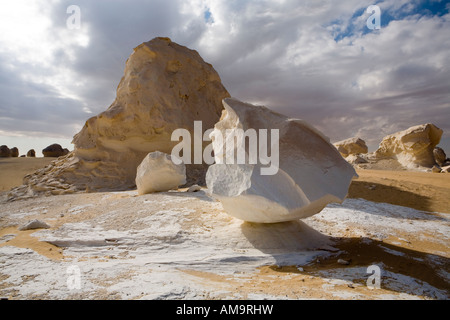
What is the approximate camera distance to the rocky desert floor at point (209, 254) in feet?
7.66

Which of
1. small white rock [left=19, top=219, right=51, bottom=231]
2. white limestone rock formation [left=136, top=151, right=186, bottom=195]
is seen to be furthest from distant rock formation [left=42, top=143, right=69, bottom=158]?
small white rock [left=19, top=219, right=51, bottom=231]

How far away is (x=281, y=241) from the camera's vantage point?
3.89m

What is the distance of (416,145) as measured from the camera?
14.9 meters

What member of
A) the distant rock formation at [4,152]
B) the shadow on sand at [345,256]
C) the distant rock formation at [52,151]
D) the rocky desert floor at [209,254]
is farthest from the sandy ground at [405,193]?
the distant rock formation at [4,152]

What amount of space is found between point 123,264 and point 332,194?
8.74 feet

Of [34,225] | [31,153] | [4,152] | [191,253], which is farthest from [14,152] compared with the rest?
[191,253]

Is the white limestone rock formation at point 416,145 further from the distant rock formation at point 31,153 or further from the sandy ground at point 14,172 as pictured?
the distant rock formation at point 31,153

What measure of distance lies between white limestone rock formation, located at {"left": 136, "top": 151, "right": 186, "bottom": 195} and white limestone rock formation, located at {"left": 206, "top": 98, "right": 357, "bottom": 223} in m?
3.33

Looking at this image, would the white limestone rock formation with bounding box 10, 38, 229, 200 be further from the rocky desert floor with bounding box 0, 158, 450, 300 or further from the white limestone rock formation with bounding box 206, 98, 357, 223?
the white limestone rock formation with bounding box 206, 98, 357, 223

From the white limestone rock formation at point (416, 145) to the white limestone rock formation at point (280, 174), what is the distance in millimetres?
14157

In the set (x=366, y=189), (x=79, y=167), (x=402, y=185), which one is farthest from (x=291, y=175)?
(x=79, y=167)

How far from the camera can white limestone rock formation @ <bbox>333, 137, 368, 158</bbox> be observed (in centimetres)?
1997

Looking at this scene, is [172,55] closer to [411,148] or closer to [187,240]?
[187,240]

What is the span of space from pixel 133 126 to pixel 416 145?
14837mm
